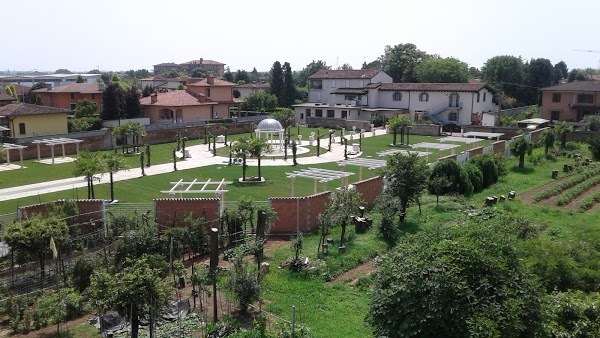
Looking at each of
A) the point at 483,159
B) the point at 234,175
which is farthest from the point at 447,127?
the point at 234,175

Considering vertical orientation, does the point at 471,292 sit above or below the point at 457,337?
above

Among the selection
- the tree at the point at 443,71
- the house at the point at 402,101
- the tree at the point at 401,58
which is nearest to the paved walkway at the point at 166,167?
the house at the point at 402,101

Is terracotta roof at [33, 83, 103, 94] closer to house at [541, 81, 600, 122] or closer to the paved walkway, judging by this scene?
the paved walkway

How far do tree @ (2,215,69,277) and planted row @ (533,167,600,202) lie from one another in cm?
2076

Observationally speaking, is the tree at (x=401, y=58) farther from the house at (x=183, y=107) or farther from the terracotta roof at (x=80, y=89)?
the terracotta roof at (x=80, y=89)

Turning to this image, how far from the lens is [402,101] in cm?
6166

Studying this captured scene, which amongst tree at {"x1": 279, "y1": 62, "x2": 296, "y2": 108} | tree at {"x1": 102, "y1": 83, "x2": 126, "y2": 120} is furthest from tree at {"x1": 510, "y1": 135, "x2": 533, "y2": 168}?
tree at {"x1": 279, "y1": 62, "x2": 296, "y2": 108}

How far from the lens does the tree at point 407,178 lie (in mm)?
21359

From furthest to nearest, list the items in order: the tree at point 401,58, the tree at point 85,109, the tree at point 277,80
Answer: the tree at point 401,58, the tree at point 277,80, the tree at point 85,109

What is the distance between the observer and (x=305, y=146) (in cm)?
4328

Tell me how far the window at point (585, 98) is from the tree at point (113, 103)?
4542cm

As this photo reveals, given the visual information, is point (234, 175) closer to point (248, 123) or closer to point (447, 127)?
point (248, 123)

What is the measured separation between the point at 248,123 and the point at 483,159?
2936 cm

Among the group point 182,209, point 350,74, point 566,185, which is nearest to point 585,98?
point 350,74
